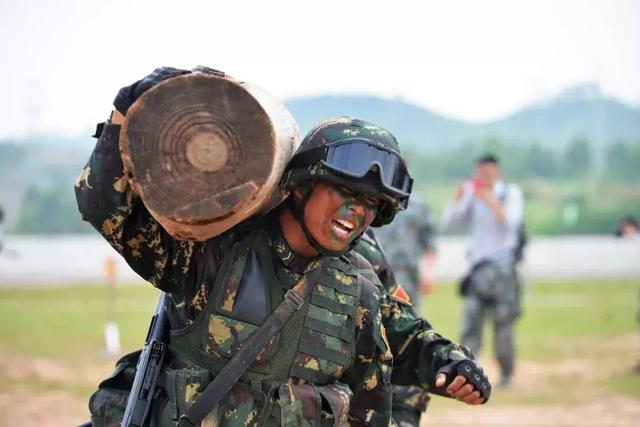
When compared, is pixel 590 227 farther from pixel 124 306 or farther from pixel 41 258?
pixel 124 306

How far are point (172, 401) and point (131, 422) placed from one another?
157 millimetres

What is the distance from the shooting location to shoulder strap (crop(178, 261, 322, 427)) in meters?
4.32

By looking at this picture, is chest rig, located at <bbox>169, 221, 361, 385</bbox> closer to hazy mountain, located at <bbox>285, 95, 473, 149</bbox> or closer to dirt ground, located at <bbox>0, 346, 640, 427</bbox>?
dirt ground, located at <bbox>0, 346, 640, 427</bbox>

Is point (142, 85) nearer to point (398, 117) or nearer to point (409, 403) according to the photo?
point (409, 403)

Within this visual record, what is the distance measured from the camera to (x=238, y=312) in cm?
443

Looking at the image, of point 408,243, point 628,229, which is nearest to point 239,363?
point 408,243

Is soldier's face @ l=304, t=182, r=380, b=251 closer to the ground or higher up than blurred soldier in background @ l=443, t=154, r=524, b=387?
closer to the ground

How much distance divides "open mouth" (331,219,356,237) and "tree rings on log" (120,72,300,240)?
37cm

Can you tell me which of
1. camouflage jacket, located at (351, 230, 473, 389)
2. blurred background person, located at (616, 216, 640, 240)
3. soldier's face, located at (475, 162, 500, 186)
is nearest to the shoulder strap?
camouflage jacket, located at (351, 230, 473, 389)

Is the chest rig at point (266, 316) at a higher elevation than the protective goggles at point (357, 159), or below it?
below

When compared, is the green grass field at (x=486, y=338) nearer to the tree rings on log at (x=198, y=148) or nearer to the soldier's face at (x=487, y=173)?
the soldier's face at (x=487, y=173)

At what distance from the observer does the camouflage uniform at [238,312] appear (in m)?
4.34

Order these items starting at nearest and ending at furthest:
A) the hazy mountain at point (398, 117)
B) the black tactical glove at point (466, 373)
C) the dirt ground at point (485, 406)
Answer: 1. the black tactical glove at point (466, 373)
2. the dirt ground at point (485, 406)
3. the hazy mountain at point (398, 117)

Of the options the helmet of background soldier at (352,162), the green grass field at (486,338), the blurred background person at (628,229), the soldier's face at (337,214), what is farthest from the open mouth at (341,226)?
the blurred background person at (628,229)
